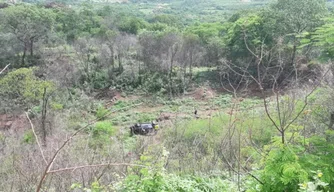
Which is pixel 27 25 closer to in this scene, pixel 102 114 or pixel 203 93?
Answer: pixel 203 93

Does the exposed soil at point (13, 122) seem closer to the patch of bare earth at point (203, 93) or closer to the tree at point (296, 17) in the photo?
the patch of bare earth at point (203, 93)

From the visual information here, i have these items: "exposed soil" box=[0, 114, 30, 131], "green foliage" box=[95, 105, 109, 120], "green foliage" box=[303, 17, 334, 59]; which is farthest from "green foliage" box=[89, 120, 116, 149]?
"green foliage" box=[303, 17, 334, 59]

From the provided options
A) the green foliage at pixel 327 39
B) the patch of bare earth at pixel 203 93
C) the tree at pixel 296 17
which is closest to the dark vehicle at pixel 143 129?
the patch of bare earth at pixel 203 93

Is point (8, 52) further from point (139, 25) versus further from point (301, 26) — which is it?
point (301, 26)

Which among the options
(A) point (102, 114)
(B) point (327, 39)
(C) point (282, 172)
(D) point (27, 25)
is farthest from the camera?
(D) point (27, 25)

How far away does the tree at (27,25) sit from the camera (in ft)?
80.5

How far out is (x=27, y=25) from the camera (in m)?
24.5

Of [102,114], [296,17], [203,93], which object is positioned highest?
[102,114]

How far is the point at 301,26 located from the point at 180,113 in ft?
29.6

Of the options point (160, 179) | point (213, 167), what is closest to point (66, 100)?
point (213, 167)

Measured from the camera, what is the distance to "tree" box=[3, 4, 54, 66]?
2455cm

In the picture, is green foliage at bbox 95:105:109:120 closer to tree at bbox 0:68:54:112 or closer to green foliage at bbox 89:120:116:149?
green foliage at bbox 89:120:116:149

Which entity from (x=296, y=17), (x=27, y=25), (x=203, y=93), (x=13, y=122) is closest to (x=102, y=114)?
(x=13, y=122)

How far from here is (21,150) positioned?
36.3 feet
